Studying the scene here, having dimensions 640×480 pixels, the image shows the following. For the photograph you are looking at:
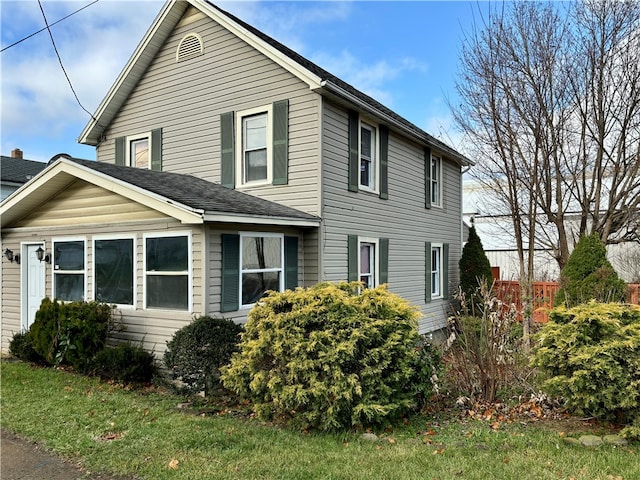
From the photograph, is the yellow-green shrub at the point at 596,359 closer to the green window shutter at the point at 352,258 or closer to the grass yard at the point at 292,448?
the grass yard at the point at 292,448

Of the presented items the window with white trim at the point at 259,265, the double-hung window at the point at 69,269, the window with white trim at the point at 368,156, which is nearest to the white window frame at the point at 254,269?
the window with white trim at the point at 259,265

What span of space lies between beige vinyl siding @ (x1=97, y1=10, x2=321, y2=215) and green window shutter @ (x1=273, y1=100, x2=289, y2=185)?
11cm

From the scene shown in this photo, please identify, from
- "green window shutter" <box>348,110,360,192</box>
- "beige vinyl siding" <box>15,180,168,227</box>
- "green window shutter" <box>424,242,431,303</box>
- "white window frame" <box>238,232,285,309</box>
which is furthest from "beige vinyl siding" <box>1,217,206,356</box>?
"green window shutter" <box>424,242,431,303</box>

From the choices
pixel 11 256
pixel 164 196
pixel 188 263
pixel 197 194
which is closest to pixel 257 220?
pixel 197 194

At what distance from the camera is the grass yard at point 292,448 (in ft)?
13.2

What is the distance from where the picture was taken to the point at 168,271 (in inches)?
291

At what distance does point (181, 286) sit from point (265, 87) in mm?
4643

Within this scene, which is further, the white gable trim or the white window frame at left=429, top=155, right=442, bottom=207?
the white window frame at left=429, top=155, right=442, bottom=207

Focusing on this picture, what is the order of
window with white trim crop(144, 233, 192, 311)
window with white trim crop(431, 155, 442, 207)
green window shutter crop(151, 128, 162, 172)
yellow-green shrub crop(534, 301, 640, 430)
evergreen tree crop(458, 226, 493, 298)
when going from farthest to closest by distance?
1. evergreen tree crop(458, 226, 493, 298)
2. window with white trim crop(431, 155, 442, 207)
3. green window shutter crop(151, 128, 162, 172)
4. window with white trim crop(144, 233, 192, 311)
5. yellow-green shrub crop(534, 301, 640, 430)

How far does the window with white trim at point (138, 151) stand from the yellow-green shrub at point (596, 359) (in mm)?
10078

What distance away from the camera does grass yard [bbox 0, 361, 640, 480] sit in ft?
13.2

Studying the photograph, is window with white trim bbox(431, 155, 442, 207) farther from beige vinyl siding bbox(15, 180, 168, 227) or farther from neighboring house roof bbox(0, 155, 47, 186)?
neighboring house roof bbox(0, 155, 47, 186)

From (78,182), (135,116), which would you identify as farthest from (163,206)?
(135,116)

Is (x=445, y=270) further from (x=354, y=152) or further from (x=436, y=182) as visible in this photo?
(x=354, y=152)
